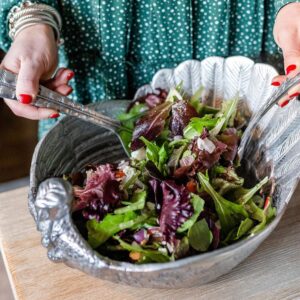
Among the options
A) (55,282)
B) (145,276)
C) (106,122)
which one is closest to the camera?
(145,276)

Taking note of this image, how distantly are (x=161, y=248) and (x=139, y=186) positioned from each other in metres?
0.10

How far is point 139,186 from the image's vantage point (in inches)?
22.4

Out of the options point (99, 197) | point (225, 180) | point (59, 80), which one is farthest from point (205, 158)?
point (59, 80)

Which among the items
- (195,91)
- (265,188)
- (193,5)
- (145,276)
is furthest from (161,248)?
(193,5)

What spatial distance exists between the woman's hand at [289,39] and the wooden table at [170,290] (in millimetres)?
185

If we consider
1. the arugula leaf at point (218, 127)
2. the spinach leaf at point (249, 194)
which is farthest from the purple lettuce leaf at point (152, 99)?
the spinach leaf at point (249, 194)

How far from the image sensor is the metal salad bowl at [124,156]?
45 centimetres

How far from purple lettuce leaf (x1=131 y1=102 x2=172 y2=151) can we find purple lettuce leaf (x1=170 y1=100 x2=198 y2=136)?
0.6 inches

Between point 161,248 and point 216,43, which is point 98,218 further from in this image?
point 216,43

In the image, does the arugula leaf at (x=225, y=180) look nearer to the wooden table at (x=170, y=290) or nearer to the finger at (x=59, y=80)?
the wooden table at (x=170, y=290)

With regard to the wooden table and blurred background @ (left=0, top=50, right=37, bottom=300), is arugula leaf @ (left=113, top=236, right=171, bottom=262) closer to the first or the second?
the wooden table

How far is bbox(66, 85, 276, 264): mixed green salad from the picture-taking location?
0.50 meters

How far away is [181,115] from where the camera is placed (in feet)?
2.14

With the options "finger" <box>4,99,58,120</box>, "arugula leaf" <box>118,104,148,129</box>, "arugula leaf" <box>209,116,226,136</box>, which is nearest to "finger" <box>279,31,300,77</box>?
"arugula leaf" <box>209,116,226,136</box>
